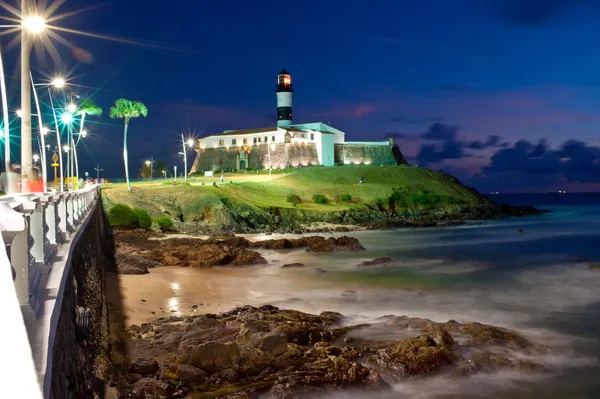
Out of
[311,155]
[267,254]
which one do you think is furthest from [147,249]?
[311,155]

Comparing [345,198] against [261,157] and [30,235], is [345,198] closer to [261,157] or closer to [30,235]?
[261,157]

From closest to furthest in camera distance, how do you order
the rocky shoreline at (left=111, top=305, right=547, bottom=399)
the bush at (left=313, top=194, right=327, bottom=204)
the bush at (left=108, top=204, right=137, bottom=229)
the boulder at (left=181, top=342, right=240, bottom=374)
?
the rocky shoreline at (left=111, top=305, right=547, bottom=399)
the boulder at (left=181, top=342, right=240, bottom=374)
the bush at (left=108, top=204, right=137, bottom=229)
the bush at (left=313, top=194, right=327, bottom=204)

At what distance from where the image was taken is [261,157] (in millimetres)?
107438

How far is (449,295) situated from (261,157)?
86840mm

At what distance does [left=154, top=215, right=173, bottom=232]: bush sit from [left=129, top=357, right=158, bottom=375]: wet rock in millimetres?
34554

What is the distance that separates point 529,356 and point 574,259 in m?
26.2

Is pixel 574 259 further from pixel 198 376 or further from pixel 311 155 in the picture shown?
pixel 311 155

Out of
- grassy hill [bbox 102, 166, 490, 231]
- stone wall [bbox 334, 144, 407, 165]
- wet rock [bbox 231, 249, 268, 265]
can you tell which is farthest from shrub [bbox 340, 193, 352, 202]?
wet rock [bbox 231, 249, 268, 265]

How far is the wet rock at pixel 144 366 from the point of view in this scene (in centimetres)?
1105

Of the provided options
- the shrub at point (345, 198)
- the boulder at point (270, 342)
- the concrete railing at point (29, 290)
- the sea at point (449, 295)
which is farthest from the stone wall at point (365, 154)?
the concrete railing at point (29, 290)

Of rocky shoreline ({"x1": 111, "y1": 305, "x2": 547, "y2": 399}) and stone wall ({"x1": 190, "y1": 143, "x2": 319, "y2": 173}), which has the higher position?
stone wall ({"x1": 190, "y1": 143, "x2": 319, "y2": 173})

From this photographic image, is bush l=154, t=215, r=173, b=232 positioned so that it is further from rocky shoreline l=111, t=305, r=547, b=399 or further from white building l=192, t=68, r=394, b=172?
white building l=192, t=68, r=394, b=172

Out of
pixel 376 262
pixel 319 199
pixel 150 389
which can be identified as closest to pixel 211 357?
pixel 150 389

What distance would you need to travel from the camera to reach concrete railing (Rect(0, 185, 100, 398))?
7.40 ft
